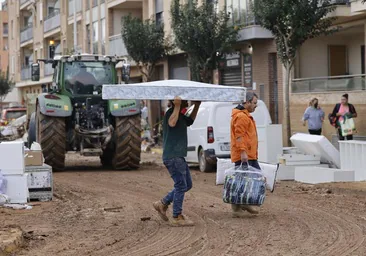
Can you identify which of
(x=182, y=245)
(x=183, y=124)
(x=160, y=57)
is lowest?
(x=182, y=245)

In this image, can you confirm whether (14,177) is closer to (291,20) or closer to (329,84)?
(291,20)

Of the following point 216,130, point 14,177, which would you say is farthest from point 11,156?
point 216,130

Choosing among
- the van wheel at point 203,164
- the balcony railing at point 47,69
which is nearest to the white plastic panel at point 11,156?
the van wheel at point 203,164

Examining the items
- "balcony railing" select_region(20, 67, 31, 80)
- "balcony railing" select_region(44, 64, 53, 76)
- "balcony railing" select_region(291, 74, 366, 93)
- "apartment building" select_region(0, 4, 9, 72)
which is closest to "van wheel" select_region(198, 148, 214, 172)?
"balcony railing" select_region(291, 74, 366, 93)

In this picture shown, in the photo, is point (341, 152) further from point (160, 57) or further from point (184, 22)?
point (160, 57)

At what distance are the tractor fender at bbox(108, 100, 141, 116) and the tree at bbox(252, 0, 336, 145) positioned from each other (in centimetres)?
582

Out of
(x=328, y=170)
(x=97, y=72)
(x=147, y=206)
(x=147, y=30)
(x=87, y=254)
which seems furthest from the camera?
(x=147, y=30)

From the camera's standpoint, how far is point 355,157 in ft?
54.5

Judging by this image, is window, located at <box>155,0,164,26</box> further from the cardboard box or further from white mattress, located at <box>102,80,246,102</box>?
white mattress, located at <box>102,80,246,102</box>

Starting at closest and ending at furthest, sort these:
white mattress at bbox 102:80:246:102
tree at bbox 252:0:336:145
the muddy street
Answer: the muddy street → white mattress at bbox 102:80:246:102 → tree at bbox 252:0:336:145

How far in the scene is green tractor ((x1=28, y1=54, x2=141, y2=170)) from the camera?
19.2 metres

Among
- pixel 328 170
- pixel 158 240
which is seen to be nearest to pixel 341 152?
pixel 328 170

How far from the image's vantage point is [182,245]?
916 centimetres

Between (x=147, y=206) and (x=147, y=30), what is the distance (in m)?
22.0
